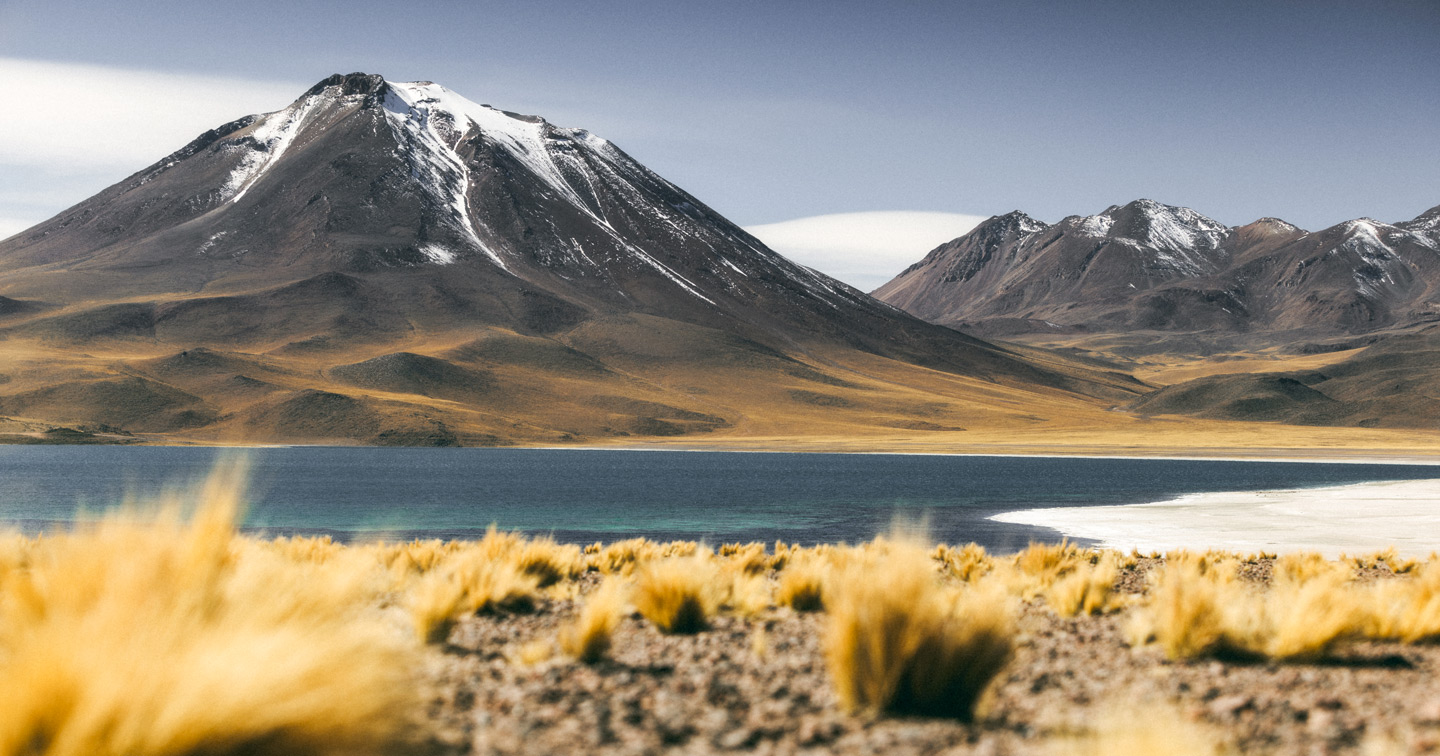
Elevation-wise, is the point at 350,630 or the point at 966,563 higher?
the point at 350,630

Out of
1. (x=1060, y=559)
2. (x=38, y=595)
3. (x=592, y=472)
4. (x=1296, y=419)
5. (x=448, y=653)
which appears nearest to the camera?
(x=38, y=595)

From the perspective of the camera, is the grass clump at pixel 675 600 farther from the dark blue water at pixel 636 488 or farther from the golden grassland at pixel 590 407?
the golden grassland at pixel 590 407

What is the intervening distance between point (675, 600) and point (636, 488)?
4794 centimetres

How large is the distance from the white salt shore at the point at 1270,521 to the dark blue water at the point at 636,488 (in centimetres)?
281

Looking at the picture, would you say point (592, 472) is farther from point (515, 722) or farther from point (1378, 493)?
point (515, 722)

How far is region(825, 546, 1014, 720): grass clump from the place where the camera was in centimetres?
546

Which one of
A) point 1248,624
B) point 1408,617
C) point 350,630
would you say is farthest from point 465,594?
point 1408,617

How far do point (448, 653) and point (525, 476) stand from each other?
6053cm

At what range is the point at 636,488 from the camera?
184 ft

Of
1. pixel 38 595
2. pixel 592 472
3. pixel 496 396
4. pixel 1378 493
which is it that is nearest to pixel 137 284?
pixel 496 396

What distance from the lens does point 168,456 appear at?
277 feet

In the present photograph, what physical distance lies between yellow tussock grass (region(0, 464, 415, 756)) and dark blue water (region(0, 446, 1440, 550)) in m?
11.1

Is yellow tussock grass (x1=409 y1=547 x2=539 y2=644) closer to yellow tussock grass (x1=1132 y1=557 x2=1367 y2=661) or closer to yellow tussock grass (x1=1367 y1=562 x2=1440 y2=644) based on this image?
yellow tussock grass (x1=1132 y1=557 x2=1367 y2=661)

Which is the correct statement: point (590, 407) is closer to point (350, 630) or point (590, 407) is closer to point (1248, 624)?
point (1248, 624)
